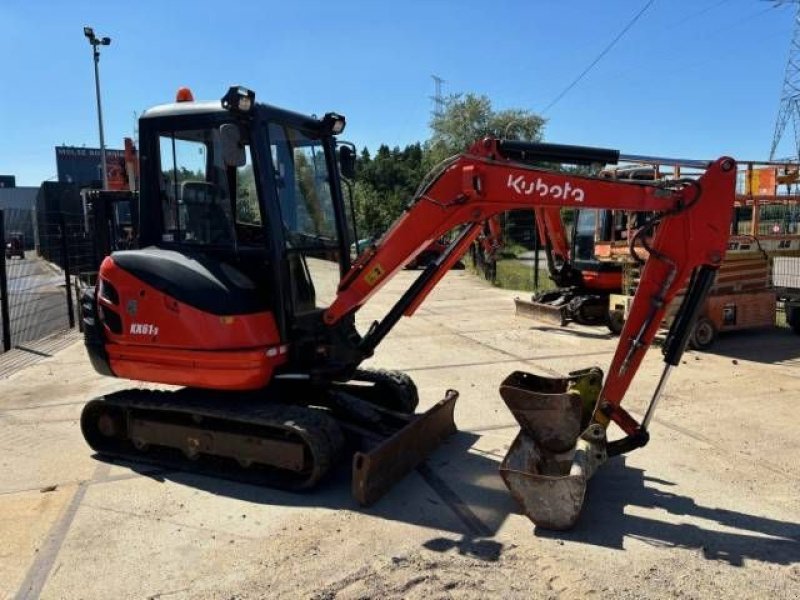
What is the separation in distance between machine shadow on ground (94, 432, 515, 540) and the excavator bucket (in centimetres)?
28

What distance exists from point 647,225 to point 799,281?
28.9ft

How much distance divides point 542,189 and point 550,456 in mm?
1828

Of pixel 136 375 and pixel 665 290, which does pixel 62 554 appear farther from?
pixel 665 290

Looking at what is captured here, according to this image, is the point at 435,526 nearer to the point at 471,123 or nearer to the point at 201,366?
the point at 201,366

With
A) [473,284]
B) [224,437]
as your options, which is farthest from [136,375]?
[473,284]

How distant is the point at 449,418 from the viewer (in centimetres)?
588

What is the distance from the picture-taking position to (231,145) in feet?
15.2

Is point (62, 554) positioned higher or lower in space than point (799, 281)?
lower

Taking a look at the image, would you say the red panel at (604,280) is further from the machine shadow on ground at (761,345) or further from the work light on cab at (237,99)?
the work light on cab at (237,99)

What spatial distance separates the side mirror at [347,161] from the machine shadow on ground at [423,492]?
235 centimetres

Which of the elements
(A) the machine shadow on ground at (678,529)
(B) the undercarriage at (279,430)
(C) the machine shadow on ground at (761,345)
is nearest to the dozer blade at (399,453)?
(B) the undercarriage at (279,430)

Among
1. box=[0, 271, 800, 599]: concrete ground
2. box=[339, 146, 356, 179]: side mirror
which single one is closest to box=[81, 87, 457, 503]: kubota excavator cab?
Result: box=[339, 146, 356, 179]: side mirror

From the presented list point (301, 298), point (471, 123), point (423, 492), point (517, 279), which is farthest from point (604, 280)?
point (471, 123)

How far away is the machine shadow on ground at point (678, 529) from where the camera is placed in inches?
151
